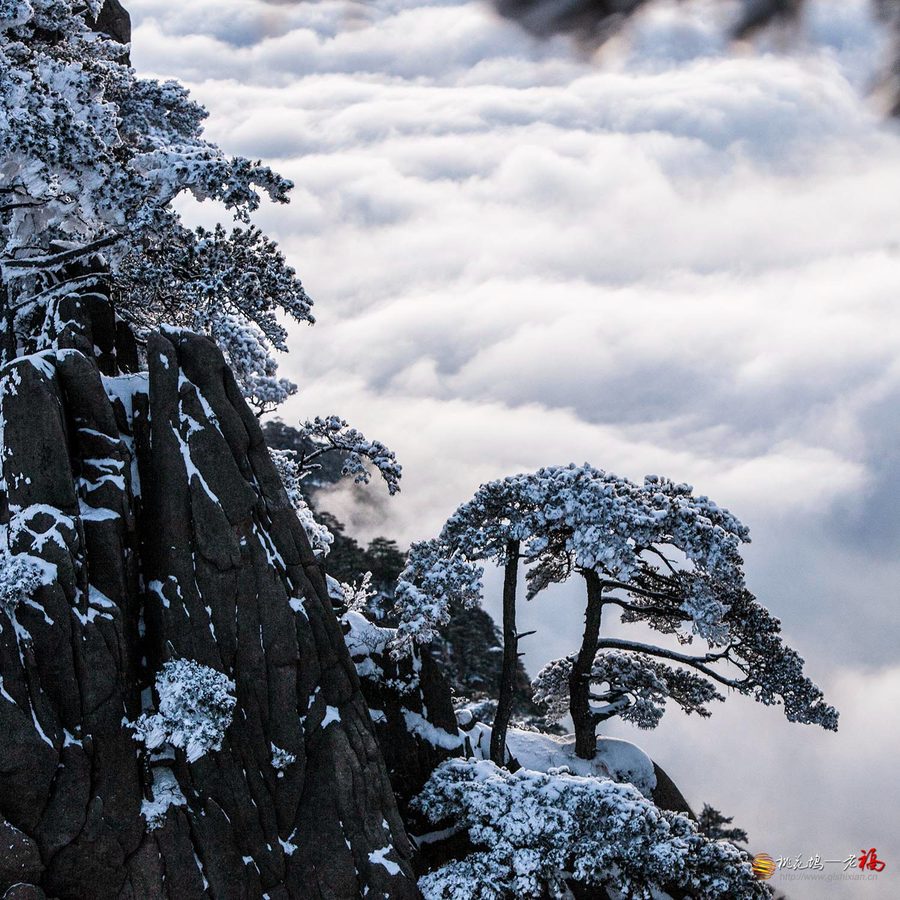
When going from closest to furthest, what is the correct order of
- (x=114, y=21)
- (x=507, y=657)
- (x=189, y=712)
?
(x=189, y=712), (x=507, y=657), (x=114, y=21)

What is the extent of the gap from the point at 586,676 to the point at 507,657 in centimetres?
263

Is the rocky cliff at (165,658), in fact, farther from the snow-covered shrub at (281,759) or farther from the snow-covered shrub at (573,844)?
the snow-covered shrub at (573,844)

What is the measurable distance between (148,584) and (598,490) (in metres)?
9.19

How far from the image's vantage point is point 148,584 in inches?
511

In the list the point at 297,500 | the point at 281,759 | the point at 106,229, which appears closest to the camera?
the point at 281,759

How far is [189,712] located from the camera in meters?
11.9

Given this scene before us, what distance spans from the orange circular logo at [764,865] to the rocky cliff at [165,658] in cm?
917

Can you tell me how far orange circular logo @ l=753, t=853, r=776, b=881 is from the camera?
18398 mm

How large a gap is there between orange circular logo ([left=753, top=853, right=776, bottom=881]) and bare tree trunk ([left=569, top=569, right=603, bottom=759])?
Result: 4380 mm

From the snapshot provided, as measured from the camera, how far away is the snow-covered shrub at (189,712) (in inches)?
462

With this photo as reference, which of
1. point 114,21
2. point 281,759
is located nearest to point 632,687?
point 281,759

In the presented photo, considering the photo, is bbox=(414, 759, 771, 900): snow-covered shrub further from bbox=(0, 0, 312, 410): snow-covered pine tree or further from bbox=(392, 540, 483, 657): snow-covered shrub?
bbox=(0, 0, 312, 410): snow-covered pine tree

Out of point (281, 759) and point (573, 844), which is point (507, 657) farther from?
point (281, 759)

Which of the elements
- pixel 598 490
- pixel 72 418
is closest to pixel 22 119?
pixel 72 418
